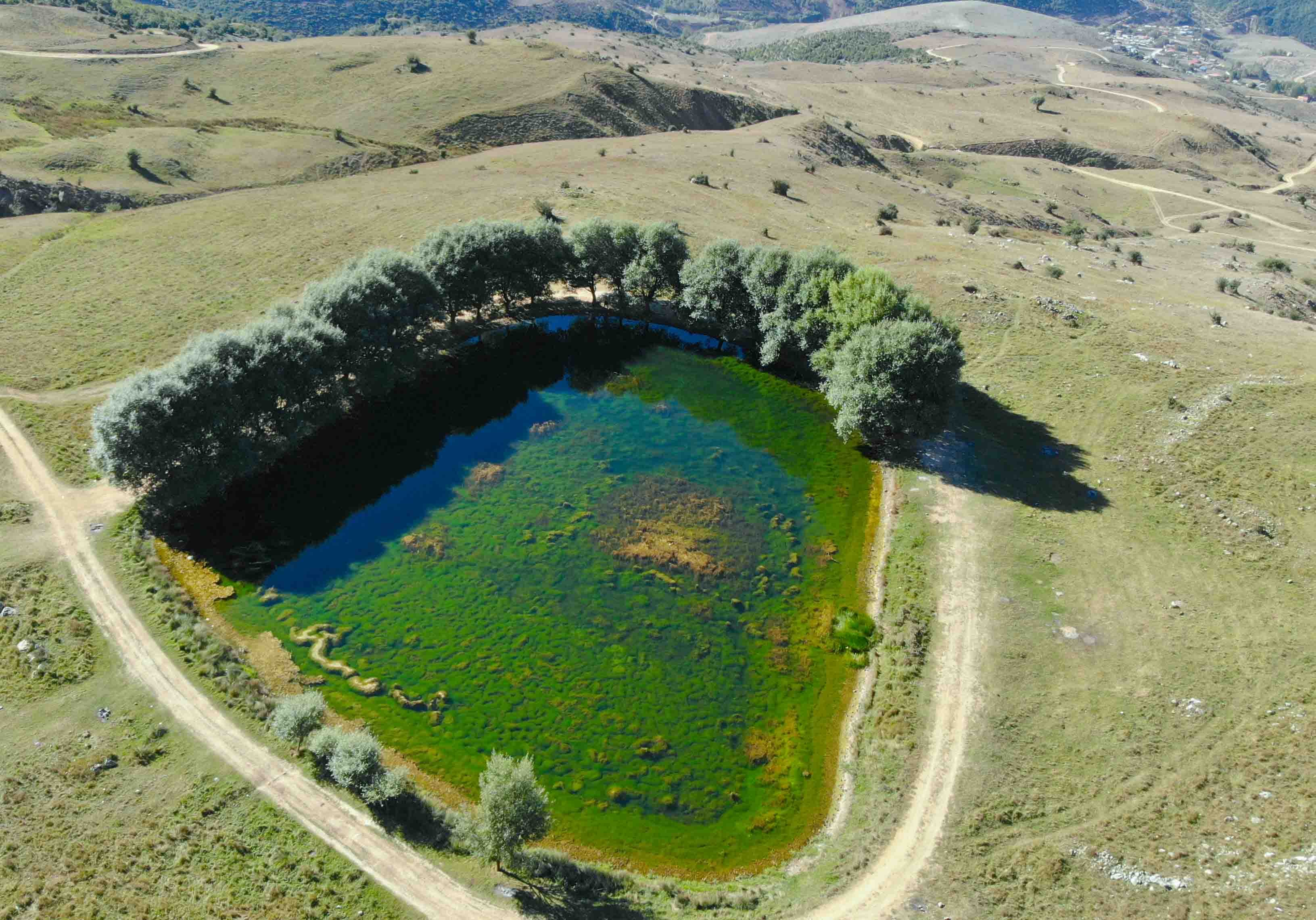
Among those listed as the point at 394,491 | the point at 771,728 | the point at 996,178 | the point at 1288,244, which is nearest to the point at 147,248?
the point at 394,491

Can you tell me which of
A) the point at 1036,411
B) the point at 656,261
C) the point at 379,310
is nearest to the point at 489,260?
the point at 379,310

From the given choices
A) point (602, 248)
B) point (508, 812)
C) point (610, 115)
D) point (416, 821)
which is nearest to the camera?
point (508, 812)

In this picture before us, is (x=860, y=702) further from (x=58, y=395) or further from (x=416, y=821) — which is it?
(x=58, y=395)

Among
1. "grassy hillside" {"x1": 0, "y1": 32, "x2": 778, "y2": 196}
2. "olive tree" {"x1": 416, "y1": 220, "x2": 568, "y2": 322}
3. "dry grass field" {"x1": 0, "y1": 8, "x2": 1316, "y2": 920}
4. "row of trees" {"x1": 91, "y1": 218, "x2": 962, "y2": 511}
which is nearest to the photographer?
"dry grass field" {"x1": 0, "y1": 8, "x2": 1316, "y2": 920}

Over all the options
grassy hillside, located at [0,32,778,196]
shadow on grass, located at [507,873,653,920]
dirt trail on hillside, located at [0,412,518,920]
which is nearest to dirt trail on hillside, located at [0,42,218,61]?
grassy hillside, located at [0,32,778,196]

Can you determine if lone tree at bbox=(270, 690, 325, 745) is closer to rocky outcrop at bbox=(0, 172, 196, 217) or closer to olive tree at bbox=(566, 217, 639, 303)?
olive tree at bbox=(566, 217, 639, 303)

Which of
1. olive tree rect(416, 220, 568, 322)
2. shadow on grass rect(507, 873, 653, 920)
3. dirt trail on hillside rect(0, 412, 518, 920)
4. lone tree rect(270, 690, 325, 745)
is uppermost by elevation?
olive tree rect(416, 220, 568, 322)

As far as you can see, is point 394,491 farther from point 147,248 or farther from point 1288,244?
point 1288,244
